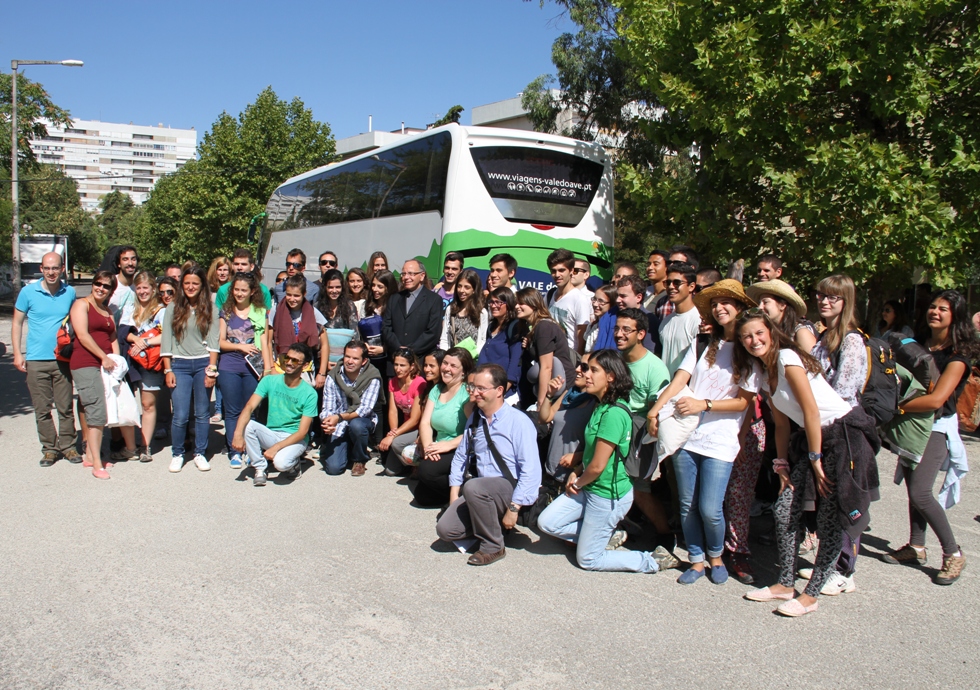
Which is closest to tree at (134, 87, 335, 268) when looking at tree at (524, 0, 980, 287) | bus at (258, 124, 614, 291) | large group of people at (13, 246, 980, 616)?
bus at (258, 124, 614, 291)

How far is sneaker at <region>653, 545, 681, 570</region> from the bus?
247 inches

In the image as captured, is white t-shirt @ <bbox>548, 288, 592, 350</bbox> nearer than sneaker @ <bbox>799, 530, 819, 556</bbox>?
No

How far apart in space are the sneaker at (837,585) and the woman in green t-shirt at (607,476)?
2.83 ft

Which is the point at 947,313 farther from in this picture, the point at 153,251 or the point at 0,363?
the point at 153,251

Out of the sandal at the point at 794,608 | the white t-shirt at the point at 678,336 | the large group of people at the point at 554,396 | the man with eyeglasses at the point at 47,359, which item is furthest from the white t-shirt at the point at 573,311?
the man with eyeglasses at the point at 47,359

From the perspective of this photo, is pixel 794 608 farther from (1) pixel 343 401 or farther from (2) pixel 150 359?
(2) pixel 150 359

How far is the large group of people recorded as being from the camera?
4207mm

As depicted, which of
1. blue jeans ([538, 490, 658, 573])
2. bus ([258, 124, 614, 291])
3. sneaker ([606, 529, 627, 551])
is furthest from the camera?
bus ([258, 124, 614, 291])

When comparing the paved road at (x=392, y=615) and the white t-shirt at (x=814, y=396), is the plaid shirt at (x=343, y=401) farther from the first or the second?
the white t-shirt at (x=814, y=396)

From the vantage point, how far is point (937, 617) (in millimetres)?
3961

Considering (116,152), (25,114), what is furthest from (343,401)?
(116,152)

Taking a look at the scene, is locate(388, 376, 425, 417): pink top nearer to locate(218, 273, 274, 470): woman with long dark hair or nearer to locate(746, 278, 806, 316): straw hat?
locate(218, 273, 274, 470): woman with long dark hair

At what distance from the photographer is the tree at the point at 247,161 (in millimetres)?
34875

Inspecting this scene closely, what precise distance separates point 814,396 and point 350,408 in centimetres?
414
